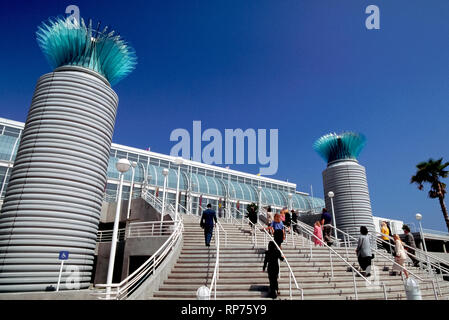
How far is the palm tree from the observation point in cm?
2219

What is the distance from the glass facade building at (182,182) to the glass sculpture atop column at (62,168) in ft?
40.3

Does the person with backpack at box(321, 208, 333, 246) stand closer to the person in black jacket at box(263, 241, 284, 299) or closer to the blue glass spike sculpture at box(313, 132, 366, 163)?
the person in black jacket at box(263, 241, 284, 299)

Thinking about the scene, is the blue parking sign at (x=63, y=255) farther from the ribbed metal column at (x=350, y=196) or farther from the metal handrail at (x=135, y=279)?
the ribbed metal column at (x=350, y=196)

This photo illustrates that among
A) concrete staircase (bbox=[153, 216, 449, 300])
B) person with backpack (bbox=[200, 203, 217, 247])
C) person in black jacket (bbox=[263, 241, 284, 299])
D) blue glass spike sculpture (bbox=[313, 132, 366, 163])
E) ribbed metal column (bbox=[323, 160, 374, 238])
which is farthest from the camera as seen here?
blue glass spike sculpture (bbox=[313, 132, 366, 163])

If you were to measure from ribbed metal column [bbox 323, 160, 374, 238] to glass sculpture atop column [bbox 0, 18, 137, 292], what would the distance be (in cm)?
1373

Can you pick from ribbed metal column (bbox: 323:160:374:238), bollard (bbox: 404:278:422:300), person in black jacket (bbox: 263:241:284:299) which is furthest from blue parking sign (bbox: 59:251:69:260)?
ribbed metal column (bbox: 323:160:374:238)

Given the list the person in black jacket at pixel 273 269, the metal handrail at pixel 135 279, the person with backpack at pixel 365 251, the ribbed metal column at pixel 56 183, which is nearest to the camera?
the metal handrail at pixel 135 279

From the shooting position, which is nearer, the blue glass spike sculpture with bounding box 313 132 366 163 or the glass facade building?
the blue glass spike sculpture with bounding box 313 132 366 163

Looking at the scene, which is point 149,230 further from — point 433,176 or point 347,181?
point 433,176

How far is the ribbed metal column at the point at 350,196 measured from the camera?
53.1 ft

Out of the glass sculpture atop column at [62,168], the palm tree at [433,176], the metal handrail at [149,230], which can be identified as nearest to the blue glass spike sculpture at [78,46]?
the glass sculpture atop column at [62,168]

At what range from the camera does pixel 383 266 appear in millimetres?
8414

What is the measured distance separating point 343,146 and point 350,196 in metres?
3.75
